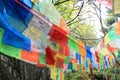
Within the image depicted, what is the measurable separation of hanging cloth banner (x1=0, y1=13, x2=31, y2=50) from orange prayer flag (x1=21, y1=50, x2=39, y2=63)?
87mm

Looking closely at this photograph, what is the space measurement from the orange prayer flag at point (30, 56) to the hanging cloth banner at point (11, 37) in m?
0.09

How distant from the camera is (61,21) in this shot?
10.5 feet

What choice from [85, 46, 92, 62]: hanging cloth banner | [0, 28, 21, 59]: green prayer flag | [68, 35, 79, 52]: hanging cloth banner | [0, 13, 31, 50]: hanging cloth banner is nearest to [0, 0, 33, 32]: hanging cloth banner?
[0, 13, 31, 50]: hanging cloth banner

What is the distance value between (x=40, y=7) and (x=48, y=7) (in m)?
0.12

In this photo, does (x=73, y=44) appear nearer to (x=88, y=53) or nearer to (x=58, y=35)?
(x=58, y=35)

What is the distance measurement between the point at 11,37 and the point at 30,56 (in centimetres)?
42

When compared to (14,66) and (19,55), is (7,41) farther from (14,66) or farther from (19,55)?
(14,66)

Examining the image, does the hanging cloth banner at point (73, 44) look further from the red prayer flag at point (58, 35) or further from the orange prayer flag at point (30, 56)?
the orange prayer flag at point (30, 56)

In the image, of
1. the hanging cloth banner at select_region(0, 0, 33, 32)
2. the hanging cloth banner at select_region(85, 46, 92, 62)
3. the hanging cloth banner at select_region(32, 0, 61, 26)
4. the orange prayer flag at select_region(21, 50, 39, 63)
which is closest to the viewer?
the hanging cloth banner at select_region(0, 0, 33, 32)

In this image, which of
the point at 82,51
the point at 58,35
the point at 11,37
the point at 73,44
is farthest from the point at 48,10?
the point at 82,51

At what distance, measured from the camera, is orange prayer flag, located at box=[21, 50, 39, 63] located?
2.62 meters

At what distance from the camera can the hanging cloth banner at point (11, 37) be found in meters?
2.32

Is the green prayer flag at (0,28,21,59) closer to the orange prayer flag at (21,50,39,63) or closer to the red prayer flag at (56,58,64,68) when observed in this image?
the orange prayer flag at (21,50,39,63)

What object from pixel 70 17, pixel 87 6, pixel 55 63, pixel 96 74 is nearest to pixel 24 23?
pixel 55 63
